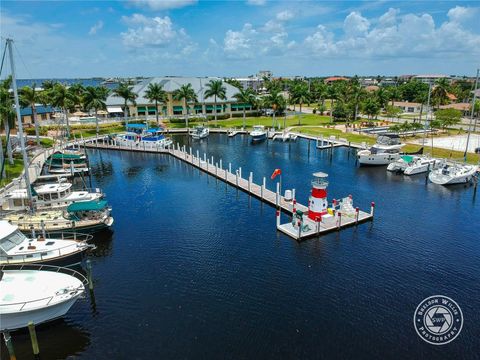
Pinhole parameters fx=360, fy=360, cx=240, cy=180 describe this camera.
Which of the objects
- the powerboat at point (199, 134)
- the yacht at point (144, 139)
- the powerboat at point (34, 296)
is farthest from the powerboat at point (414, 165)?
the powerboat at point (34, 296)

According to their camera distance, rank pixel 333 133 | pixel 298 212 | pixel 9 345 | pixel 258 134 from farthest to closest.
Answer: pixel 333 133 → pixel 258 134 → pixel 298 212 → pixel 9 345

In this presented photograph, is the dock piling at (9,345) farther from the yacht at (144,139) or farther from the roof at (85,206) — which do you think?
the yacht at (144,139)

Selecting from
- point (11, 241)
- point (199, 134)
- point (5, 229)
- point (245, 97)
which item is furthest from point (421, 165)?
point (245, 97)

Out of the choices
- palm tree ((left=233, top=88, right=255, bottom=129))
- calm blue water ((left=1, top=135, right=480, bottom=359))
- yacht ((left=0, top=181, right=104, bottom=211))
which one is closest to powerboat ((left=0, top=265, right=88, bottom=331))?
calm blue water ((left=1, top=135, right=480, bottom=359))

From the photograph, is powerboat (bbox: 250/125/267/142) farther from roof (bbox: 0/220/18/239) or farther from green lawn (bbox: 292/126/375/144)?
roof (bbox: 0/220/18/239)

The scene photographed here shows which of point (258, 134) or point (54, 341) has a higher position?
point (258, 134)

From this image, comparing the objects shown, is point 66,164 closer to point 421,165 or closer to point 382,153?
point 382,153
